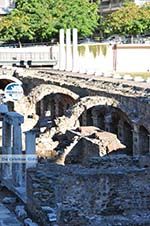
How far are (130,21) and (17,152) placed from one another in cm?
4748

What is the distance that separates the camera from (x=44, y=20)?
229ft

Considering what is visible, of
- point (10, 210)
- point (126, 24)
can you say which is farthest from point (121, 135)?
point (126, 24)

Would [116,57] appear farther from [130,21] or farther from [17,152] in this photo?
[17,152]

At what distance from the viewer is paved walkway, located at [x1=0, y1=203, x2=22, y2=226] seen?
19094mm

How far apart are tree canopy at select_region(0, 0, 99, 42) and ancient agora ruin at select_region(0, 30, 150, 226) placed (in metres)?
18.1

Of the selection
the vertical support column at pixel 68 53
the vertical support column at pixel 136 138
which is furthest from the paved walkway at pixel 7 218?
the vertical support column at pixel 68 53

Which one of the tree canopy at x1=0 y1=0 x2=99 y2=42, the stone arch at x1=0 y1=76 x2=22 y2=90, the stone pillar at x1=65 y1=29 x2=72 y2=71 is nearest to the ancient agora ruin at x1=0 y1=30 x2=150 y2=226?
the stone arch at x1=0 y1=76 x2=22 y2=90

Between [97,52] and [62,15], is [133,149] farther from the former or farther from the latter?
[62,15]

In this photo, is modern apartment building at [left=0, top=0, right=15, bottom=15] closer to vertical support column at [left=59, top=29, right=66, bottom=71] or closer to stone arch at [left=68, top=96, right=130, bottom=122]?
vertical support column at [left=59, top=29, right=66, bottom=71]

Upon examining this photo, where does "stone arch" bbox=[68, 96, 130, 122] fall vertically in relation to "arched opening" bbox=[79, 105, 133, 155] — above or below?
above

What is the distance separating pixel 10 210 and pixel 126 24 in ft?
168

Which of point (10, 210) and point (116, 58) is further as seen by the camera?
point (116, 58)

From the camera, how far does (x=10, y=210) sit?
20.9m

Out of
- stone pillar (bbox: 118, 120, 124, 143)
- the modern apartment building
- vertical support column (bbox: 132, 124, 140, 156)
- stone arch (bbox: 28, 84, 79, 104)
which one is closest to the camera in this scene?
vertical support column (bbox: 132, 124, 140, 156)
